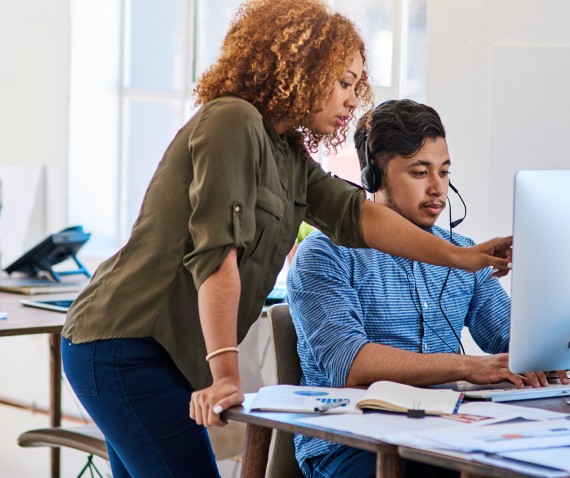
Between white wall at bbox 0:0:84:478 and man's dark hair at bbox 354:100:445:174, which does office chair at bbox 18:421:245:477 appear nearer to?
man's dark hair at bbox 354:100:445:174

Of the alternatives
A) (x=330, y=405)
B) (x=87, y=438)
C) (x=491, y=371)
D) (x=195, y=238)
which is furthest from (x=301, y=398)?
(x=87, y=438)

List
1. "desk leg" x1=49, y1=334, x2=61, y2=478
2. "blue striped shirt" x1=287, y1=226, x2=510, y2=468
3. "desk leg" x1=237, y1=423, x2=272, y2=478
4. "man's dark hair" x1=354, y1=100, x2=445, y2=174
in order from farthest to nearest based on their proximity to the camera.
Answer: "desk leg" x1=49, y1=334, x2=61, y2=478
"man's dark hair" x1=354, y1=100, x2=445, y2=174
"blue striped shirt" x1=287, y1=226, x2=510, y2=468
"desk leg" x1=237, y1=423, x2=272, y2=478

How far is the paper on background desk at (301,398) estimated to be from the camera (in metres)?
1.52

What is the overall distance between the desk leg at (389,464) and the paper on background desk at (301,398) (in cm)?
16

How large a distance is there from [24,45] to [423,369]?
313cm

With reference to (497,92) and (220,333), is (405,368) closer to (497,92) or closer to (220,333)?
(220,333)

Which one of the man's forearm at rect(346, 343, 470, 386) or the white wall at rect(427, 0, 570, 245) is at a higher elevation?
the white wall at rect(427, 0, 570, 245)

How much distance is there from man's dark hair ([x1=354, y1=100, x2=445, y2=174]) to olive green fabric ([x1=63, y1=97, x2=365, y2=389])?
47 cm

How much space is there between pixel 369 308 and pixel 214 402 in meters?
0.62

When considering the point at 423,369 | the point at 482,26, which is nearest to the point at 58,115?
the point at 482,26

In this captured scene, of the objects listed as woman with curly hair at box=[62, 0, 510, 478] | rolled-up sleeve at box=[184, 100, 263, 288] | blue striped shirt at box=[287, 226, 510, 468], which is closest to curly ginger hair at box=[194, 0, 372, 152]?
woman with curly hair at box=[62, 0, 510, 478]

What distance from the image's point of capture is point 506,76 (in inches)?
112

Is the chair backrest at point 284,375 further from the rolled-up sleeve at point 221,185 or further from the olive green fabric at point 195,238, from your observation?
the rolled-up sleeve at point 221,185

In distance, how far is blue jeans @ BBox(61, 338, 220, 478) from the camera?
164cm
